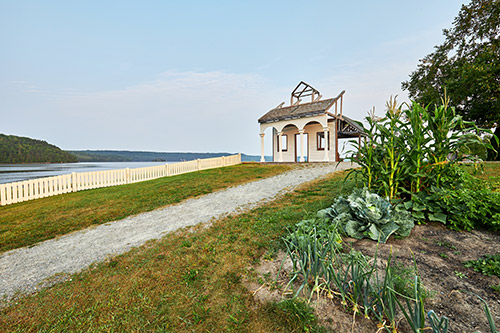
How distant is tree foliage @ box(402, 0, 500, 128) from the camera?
1112 cm

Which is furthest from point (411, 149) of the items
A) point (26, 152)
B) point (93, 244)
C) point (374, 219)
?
point (26, 152)

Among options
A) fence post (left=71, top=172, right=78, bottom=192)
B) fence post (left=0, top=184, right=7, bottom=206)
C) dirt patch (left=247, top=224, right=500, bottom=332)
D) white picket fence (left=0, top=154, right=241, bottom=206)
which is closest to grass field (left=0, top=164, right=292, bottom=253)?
fence post (left=0, top=184, right=7, bottom=206)

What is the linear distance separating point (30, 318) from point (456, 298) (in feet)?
14.7

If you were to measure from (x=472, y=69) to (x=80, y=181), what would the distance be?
22721 millimetres

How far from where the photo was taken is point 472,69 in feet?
35.3

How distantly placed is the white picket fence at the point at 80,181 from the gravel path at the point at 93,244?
7839 mm

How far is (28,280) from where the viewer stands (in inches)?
134

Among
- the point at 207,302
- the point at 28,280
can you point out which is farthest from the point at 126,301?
the point at 28,280

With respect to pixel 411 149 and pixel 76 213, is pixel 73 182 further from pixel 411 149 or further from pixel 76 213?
pixel 411 149

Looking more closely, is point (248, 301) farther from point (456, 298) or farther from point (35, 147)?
point (35, 147)

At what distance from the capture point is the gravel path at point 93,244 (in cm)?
348

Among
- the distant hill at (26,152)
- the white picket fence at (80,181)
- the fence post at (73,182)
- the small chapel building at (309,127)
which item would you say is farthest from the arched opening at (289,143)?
the distant hill at (26,152)

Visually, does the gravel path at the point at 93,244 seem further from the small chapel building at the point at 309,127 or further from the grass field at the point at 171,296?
the small chapel building at the point at 309,127

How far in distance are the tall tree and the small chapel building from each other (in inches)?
221
